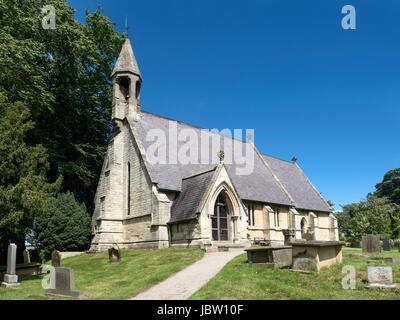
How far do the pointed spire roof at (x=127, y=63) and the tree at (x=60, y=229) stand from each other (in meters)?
11.9

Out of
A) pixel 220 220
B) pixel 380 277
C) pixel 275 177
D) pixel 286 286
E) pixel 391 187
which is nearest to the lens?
pixel 380 277

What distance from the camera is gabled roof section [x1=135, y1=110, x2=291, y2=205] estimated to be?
2523 cm

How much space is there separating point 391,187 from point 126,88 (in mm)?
72984

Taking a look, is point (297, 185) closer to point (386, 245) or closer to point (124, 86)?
point (386, 245)

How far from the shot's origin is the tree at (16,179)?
1543 cm

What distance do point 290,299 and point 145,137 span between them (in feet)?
66.4

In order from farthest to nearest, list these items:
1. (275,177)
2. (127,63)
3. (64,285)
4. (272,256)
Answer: (275,177)
(127,63)
(272,256)
(64,285)

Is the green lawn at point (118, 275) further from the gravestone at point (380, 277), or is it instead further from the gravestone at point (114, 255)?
the gravestone at point (380, 277)

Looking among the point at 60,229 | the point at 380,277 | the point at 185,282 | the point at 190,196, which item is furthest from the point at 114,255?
the point at 380,277

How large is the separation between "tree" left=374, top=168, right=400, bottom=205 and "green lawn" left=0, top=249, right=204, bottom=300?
72.2 m

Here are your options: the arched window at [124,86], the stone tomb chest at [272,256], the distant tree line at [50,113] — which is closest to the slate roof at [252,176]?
the arched window at [124,86]

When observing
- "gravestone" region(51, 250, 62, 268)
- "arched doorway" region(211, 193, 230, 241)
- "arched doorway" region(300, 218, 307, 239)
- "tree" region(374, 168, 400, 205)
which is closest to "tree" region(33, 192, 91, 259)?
"gravestone" region(51, 250, 62, 268)

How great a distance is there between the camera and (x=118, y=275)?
595 inches
